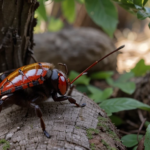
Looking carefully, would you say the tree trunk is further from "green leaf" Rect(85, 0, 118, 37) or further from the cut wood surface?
"green leaf" Rect(85, 0, 118, 37)

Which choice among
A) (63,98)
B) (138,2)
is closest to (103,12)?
(138,2)

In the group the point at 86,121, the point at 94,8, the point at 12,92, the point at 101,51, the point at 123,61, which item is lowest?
the point at 123,61

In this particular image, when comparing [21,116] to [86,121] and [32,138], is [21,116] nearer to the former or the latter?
[32,138]

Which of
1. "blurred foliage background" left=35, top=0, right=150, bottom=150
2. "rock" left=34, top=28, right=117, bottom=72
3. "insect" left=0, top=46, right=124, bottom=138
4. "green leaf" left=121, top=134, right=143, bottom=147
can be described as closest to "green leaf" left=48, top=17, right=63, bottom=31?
"blurred foliage background" left=35, top=0, right=150, bottom=150

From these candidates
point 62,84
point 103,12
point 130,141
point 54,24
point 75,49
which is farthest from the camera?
point 54,24

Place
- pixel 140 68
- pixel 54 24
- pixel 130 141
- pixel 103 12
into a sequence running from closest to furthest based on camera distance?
pixel 130 141, pixel 103 12, pixel 140 68, pixel 54 24

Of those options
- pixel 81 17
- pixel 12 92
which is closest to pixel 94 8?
pixel 12 92

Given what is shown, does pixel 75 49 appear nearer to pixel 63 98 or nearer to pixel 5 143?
pixel 63 98
